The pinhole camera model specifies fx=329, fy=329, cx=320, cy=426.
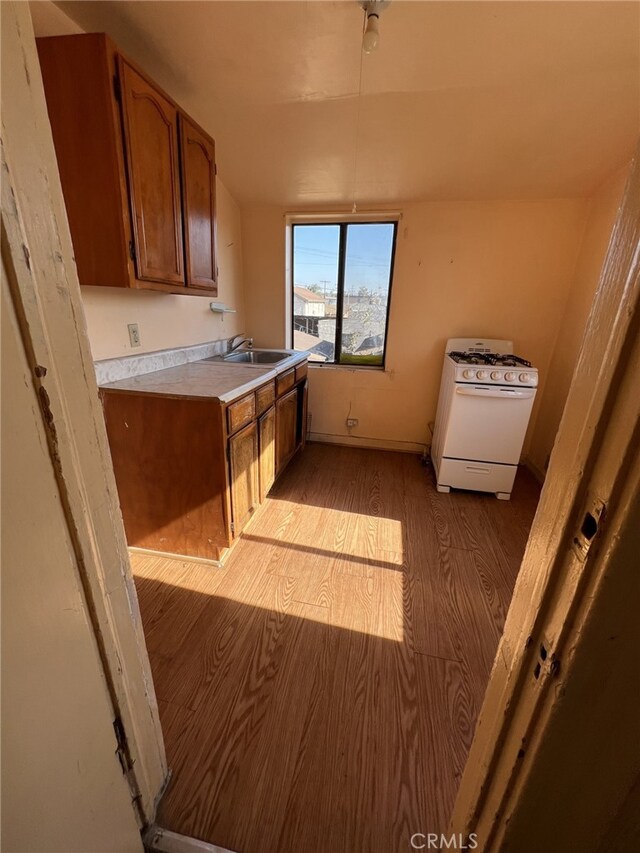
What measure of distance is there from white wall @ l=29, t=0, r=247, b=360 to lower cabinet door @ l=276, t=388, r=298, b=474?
2.57 feet

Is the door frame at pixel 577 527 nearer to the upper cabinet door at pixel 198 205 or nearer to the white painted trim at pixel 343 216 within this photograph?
the upper cabinet door at pixel 198 205

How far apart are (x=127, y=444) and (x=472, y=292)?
278 centimetres

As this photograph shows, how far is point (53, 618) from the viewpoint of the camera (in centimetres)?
50

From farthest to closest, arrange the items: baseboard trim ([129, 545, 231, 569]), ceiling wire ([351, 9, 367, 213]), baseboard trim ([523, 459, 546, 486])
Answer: baseboard trim ([523, 459, 546, 486]), baseboard trim ([129, 545, 231, 569]), ceiling wire ([351, 9, 367, 213])

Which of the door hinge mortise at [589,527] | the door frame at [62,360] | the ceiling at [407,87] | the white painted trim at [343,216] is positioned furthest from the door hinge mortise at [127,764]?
the white painted trim at [343,216]

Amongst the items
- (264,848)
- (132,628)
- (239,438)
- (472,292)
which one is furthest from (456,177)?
(264,848)

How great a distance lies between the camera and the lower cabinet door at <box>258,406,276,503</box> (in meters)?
2.01

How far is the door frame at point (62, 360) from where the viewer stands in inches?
16.3

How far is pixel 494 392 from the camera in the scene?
7.46 ft

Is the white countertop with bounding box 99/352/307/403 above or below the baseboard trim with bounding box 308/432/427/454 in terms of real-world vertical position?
above

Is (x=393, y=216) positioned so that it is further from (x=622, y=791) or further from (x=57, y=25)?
(x=622, y=791)

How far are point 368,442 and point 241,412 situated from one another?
1.88m

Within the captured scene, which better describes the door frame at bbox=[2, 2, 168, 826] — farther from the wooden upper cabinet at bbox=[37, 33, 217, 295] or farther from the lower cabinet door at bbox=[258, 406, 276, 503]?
the lower cabinet door at bbox=[258, 406, 276, 503]

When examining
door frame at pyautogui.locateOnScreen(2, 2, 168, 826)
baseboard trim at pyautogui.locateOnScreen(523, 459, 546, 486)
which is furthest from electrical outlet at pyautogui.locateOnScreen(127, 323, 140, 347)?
baseboard trim at pyautogui.locateOnScreen(523, 459, 546, 486)
